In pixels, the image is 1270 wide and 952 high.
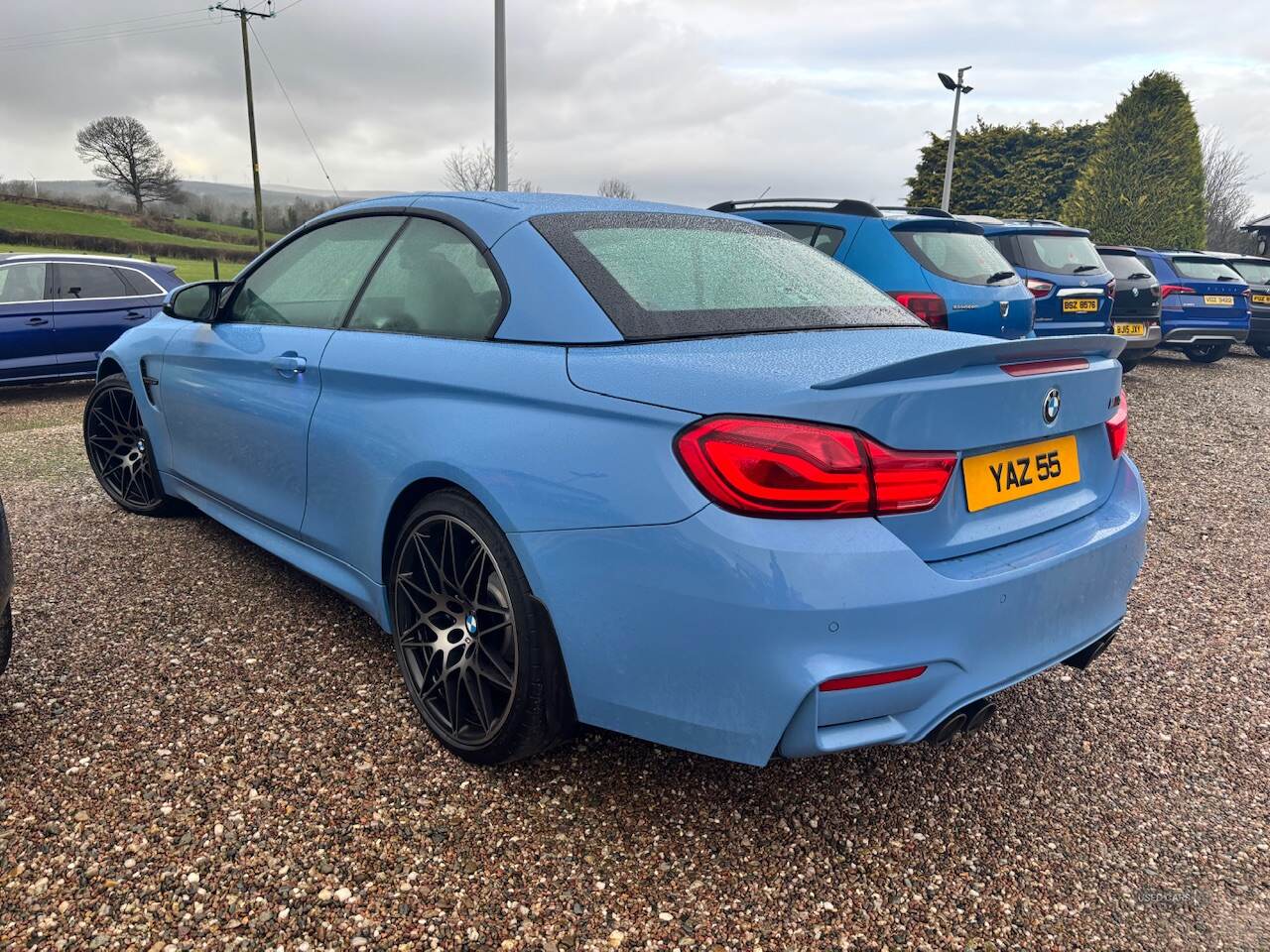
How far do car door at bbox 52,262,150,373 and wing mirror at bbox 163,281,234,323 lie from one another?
6.21 metres

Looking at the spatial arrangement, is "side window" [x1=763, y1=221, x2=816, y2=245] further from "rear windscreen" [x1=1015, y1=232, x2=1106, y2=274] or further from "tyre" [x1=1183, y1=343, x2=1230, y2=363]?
"tyre" [x1=1183, y1=343, x2=1230, y2=363]

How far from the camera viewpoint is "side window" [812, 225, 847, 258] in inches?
245

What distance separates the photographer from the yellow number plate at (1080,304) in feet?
28.4

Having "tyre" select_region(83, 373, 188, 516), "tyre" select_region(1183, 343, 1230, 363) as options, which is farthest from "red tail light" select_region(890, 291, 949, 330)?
"tyre" select_region(1183, 343, 1230, 363)

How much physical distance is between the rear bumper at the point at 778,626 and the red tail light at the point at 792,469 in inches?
1.5

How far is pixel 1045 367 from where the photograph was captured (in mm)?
2186

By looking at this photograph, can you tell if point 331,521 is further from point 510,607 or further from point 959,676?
point 959,676

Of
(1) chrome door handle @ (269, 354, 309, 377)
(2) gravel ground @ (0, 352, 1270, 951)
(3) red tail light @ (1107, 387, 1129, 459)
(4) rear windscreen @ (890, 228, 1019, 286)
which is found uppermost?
(4) rear windscreen @ (890, 228, 1019, 286)

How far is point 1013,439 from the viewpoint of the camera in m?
2.07

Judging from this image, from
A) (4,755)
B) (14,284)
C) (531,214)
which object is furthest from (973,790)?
(14,284)

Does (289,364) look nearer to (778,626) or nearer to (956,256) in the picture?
(778,626)

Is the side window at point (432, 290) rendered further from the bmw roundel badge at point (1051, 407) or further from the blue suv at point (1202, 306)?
the blue suv at point (1202, 306)

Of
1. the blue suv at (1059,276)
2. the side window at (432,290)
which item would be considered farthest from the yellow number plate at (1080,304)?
the side window at (432,290)

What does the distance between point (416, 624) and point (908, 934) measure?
147 cm
